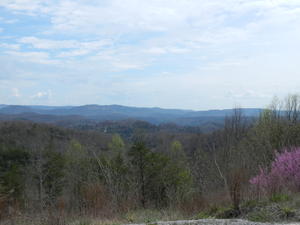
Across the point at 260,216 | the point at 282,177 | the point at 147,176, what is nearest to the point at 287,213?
the point at 260,216

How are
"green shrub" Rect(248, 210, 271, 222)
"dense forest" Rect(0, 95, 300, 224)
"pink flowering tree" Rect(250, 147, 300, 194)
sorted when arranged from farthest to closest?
"pink flowering tree" Rect(250, 147, 300, 194) < "dense forest" Rect(0, 95, 300, 224) < "green shrub" Rect(248, 210, 271, 222)

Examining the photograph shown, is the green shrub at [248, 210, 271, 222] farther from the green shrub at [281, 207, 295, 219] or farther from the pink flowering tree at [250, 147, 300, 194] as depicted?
the pink flowering tree at [250, 147, 300, 194]

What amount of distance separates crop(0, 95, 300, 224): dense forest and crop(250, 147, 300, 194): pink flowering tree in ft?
0.44

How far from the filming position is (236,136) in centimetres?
4444

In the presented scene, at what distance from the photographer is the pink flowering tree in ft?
26.8

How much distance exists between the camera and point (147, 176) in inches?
1160

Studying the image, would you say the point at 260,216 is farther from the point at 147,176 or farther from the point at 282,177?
the point at 147,176

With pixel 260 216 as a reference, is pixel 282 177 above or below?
above

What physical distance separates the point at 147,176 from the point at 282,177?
69.0ft

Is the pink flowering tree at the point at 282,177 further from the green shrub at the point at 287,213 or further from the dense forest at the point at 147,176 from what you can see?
the green shrub at the point at 287,213

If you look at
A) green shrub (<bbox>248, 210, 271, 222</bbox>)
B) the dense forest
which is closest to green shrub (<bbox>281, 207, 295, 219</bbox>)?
green shrub (<bbox>248, 210, 271, 222</bbox>)

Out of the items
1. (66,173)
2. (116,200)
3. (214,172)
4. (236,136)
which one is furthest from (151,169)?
(116,200)

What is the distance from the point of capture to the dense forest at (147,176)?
7.46 meters

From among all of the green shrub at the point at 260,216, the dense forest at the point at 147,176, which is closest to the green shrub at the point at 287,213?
the green shrub at the point at 260,216
